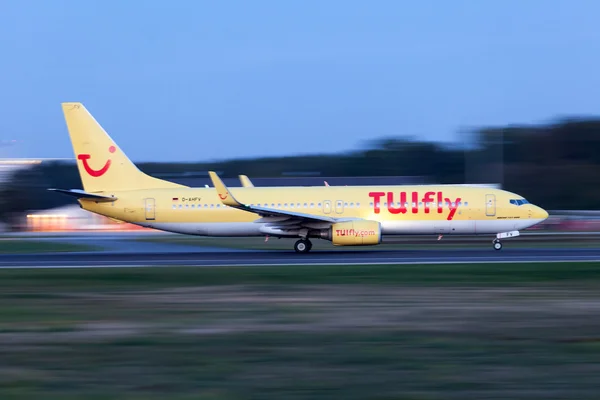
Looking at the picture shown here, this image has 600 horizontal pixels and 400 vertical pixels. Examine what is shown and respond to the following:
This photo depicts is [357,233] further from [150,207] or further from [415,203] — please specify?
[150,207]

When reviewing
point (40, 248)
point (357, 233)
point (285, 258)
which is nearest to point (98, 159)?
point (40, 248)

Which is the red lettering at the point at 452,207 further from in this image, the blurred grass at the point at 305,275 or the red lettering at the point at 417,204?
the blurred grass at the point at 305,275

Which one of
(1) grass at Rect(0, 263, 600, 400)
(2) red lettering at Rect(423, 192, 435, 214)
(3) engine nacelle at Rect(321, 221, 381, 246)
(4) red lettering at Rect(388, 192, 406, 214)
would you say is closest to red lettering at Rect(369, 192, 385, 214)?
(4) red lettering at Rect(388, 192, 406, 214)

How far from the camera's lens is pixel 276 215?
94.6 feet

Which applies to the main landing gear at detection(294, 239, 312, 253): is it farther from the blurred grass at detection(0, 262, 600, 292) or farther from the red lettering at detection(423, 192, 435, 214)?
the blurred grass at detection(0, 262, 600, 292)

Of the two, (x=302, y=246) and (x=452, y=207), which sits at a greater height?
(x=452, y=207)

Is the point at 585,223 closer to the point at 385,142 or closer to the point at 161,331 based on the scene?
the point at 161,331

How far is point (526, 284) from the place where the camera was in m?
17.3

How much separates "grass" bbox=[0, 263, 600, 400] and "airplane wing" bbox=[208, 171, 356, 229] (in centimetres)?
912

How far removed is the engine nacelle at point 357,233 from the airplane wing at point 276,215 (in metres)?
0.68

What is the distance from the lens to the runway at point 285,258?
24.0 metres

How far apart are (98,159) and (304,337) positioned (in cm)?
2243

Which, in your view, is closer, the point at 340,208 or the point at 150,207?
the point at 340,208

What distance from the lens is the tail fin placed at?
31531 millimetres
